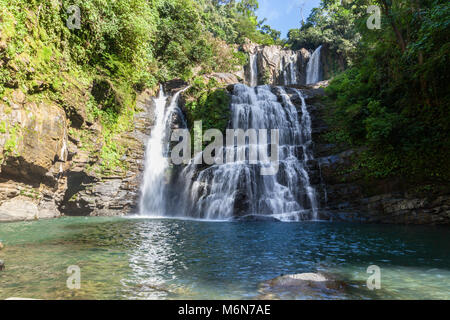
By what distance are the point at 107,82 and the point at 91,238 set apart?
11.2m

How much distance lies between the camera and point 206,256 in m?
6.16

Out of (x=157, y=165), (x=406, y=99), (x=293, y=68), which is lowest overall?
(x=157, y=165)

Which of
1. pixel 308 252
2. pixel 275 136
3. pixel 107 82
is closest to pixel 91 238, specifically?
pixel 308 252

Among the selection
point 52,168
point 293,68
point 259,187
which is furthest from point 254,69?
point 52,168

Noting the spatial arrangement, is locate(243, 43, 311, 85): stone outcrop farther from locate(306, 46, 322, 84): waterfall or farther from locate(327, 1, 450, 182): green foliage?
locate(327, 1, 450, 182): green foliage

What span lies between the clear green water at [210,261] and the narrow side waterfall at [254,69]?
1131 inches

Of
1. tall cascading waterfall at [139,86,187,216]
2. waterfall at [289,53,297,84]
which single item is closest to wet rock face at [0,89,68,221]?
tall cascading waterfall at [139,86,187,216]

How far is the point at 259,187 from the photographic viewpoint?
1441 cm

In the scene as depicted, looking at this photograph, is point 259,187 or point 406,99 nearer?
point 406,99

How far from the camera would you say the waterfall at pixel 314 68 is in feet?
108

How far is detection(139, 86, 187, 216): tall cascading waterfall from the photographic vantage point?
17.1 m

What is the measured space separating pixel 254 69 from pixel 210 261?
111 feet

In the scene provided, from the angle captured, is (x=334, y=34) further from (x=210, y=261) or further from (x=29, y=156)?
(x=210, y=261)
